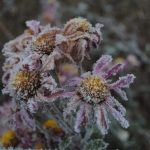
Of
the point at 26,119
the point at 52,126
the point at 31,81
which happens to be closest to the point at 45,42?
the point at 31,81

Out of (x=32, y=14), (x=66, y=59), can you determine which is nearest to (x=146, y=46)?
(x=32, y=14)

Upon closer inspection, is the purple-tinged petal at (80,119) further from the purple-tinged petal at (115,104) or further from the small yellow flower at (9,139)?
the small yellow flower at (9,139)

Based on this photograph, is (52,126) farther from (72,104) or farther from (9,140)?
(72,104)

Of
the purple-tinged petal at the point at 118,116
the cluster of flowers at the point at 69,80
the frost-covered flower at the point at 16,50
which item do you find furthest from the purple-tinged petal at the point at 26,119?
the purple-tinged petal at the point at 118,116

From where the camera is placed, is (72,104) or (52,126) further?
(52,126)

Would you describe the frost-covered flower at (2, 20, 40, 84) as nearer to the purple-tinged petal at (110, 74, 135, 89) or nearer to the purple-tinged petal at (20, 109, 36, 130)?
the purple-tinged petal at (20, 109, 36, 130)

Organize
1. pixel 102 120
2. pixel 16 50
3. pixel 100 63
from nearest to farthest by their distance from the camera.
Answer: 1. pixel 102 120
2. pixel 100 63
3. pixel 16 50

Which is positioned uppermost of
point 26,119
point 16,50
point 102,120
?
point 16,50
